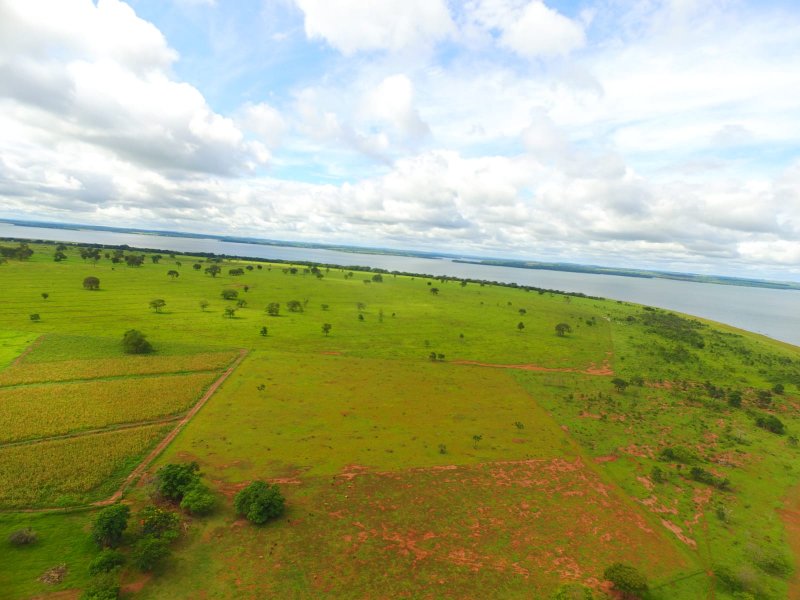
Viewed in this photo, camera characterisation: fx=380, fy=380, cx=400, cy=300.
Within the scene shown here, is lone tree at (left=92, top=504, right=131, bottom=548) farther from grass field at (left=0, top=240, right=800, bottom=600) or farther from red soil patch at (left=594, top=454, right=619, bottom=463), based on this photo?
red soil patch at (left=594, top=454, right=619, bottom=463)

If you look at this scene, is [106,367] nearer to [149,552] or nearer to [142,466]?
[142,466]

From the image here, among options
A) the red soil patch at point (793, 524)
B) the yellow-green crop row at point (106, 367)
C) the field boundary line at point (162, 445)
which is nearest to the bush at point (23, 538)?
the field boundary line at point (162, 445)

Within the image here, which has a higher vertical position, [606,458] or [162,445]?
[162,445]

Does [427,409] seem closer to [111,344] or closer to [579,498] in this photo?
[579,498]

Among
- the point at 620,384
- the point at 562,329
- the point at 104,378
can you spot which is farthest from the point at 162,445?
the point at 562,329

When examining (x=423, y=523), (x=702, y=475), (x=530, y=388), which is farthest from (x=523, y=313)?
Answer: (x=423, y=523)

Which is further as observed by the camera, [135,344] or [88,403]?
[135,344]
